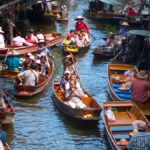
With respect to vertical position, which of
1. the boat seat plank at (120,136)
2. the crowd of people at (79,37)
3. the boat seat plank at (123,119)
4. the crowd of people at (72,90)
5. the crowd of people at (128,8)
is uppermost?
the crowd of people at (72,90)

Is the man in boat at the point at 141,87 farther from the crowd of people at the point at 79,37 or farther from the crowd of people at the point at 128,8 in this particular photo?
the crowd of people at the point at 128,8

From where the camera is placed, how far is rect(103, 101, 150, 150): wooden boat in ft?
44.6

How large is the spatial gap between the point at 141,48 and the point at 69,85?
586 cm

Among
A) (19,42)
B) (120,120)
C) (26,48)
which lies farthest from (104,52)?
(120,120)

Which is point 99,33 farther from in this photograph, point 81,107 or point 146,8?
point 81,107

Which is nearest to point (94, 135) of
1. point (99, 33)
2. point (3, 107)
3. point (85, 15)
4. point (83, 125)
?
point (83, 125)

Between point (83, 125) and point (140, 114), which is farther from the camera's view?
point (83, 125)

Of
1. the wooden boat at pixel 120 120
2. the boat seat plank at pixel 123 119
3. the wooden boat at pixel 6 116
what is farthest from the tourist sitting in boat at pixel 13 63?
the boat seat plank at pixel 123 119

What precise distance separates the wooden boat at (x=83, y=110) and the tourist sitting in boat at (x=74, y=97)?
0.18 metres

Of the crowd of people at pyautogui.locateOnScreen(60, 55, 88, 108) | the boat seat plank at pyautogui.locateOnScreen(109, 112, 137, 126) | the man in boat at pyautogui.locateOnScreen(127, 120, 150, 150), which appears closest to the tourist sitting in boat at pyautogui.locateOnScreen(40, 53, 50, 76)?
the crowd of people at pyautogui.locateOnScreen(60, 55, 88, 108)

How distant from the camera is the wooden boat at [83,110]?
51.0 ft

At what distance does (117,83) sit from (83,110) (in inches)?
134

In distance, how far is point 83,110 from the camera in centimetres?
1553

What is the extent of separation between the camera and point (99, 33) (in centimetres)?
3209
